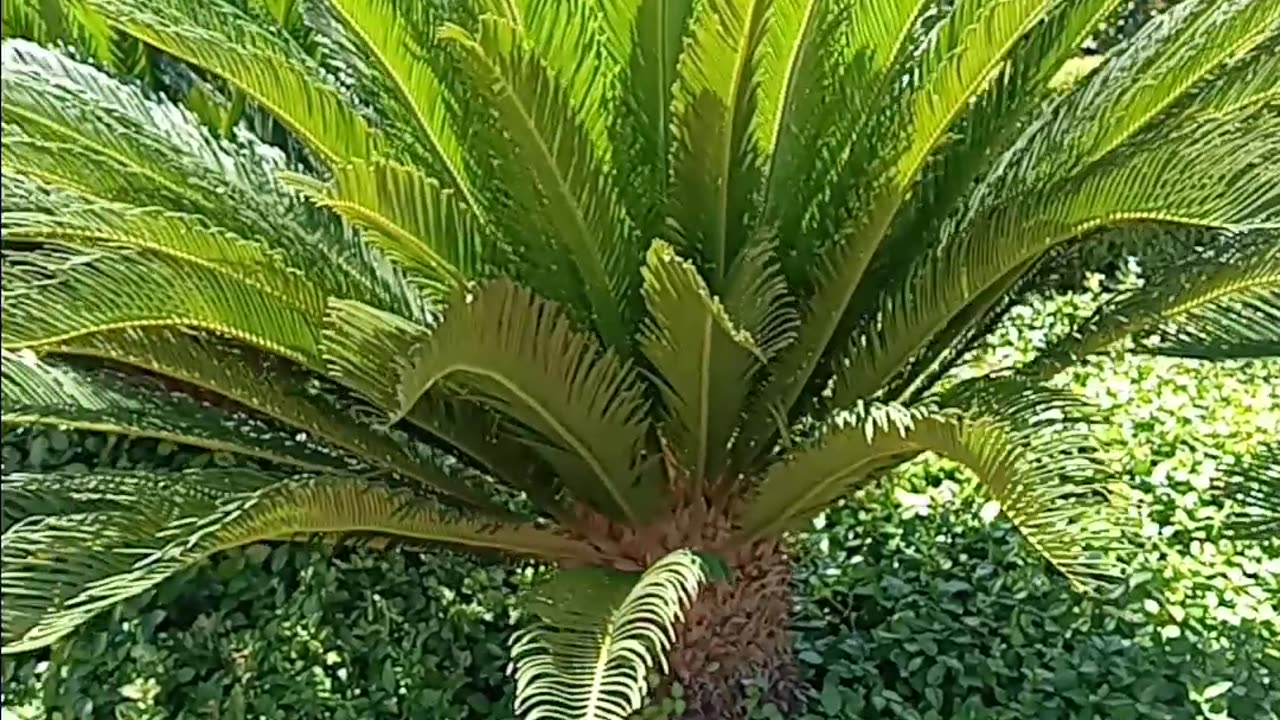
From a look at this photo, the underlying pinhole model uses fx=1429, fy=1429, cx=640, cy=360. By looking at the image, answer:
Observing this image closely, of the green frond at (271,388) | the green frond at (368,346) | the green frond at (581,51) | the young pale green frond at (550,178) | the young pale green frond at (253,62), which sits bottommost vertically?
the green frond at (271,388)

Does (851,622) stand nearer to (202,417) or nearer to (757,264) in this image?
(757,264)

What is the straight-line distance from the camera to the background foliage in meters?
2.87

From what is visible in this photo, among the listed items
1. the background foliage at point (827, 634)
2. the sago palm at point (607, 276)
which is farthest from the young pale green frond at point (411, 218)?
the background foliage at point (827, 634)

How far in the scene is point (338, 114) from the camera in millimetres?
2490

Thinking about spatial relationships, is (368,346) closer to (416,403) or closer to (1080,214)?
(416,403)

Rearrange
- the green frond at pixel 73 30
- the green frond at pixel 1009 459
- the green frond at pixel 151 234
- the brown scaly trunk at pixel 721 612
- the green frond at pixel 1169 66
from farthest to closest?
the green frond at pixel 73 30, the brown scaly trunk at pixel 721 612, the green frond at pixel 1169 66, the green frond at pixel 151 234, the green frond at pixel 1009 459

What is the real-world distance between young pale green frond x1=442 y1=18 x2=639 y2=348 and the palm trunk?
0.57 meters

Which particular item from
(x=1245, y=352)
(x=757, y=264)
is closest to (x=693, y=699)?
(x=757, y=264)

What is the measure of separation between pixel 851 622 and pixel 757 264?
1.20 meters

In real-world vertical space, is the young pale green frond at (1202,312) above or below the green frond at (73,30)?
above

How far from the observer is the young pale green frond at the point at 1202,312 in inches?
95.2

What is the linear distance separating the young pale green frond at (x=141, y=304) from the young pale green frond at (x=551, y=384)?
244mm

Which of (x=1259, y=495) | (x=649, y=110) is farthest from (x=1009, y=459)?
(x=1259, y=495)

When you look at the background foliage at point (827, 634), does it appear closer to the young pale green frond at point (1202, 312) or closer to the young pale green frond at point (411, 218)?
the young pale green frond at point (1202, 312)
